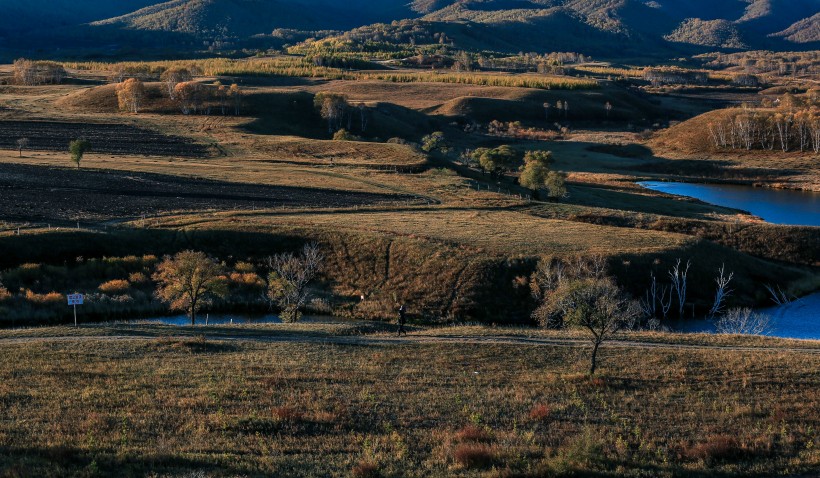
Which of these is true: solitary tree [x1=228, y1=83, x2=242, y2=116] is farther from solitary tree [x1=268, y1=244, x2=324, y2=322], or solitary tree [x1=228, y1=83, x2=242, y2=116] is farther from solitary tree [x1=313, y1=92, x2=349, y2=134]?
solitary tree [x1=268, y1=244, x2=324, y2=322]

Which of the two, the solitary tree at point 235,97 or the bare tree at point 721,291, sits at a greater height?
the solitary tree at point 235,97

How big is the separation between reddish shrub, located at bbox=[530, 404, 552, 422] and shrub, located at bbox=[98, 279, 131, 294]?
3515cm

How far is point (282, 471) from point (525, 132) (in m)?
161

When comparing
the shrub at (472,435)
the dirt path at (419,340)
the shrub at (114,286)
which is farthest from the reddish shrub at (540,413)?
the shrub at (114,286)

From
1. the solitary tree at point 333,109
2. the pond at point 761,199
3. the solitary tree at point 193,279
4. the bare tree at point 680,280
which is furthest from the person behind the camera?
the solitary tree at point 333,109

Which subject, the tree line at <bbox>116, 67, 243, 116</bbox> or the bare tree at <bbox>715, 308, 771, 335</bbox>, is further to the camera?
the tree line at <bbox>116, 67, 243, 116</bbox>

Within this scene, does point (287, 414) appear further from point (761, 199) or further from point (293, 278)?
point (761, 199)

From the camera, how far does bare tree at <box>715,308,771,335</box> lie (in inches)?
2014

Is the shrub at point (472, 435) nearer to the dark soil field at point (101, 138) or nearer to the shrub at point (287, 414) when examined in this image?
the shrub at point (287, 414)

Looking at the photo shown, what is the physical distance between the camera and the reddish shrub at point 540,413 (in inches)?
1013

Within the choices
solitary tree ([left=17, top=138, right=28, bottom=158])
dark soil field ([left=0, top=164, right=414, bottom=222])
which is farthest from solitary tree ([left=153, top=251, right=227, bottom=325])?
solitary tree ([left=17, top=138, right=28, bottom=158])

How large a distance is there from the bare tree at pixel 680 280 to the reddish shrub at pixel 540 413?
30.7 meters

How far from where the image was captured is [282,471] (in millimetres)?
19703

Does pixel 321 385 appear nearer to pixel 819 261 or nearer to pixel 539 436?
pixel 539 436
